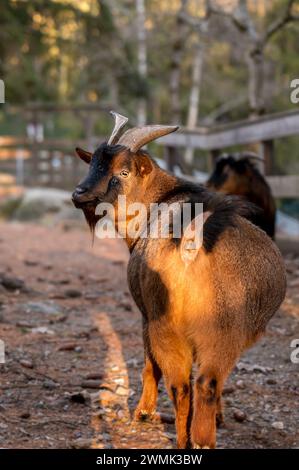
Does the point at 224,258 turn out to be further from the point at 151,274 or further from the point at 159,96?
the point at 159,96

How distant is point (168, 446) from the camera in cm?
470

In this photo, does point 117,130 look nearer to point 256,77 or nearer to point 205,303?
point 205,303

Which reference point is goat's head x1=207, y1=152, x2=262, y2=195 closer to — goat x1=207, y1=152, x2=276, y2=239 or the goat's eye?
goat x1=207, y1=152, x2=276, y2=239

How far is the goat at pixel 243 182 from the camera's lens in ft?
28.5

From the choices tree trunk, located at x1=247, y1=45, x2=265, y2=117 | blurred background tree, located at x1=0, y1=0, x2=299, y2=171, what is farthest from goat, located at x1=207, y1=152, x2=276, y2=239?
tree trunk, located at x1=247, y1=45, x2=265, y2=117

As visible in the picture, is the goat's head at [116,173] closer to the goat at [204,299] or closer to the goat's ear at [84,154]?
the goat at [204,299]

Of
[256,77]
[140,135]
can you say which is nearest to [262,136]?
[256,77]

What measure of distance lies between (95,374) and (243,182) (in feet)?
11.5

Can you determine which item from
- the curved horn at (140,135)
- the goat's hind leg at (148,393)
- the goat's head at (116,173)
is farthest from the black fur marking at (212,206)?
the goat's hind leg at (148,393)

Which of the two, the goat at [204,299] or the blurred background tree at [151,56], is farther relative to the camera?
the blurred background tree at [151,56]

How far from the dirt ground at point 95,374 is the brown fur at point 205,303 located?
2.12 feet

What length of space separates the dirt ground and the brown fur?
2.12ft

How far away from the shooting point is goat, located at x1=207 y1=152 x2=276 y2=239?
8.68 m
